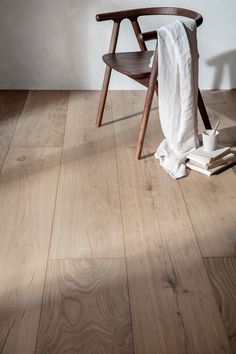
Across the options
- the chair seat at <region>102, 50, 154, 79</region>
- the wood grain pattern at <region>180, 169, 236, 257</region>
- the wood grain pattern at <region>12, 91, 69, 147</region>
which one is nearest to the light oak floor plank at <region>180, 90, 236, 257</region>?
the wood grain pattern at <region>180, 169, 236, 257</region>

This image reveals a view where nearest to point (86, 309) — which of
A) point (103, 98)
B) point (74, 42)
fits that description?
point (103, 98)

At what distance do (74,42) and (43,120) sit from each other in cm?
59

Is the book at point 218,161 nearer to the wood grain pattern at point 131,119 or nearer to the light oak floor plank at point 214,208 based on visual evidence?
the light oak floor plank at point 214,208

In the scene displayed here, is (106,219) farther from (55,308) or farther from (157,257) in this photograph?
(55,308)

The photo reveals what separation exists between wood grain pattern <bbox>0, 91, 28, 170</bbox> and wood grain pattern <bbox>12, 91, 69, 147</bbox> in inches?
1.3

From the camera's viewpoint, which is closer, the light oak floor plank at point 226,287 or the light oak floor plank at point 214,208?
the light oak floor plank at point 226,287

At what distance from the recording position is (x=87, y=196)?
2119 millimetres

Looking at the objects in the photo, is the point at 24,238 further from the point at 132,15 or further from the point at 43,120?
the point at 132,15

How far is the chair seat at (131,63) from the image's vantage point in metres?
2.30

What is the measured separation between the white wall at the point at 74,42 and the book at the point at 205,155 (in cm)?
100

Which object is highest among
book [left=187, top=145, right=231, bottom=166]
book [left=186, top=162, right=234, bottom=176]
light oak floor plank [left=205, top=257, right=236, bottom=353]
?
light oak floor plank [left=205, top=257, right=236, bottom=353]

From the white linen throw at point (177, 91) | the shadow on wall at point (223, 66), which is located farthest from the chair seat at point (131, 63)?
the shadow on wall at point (223, 66)

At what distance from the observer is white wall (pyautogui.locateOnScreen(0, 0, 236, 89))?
118 inches

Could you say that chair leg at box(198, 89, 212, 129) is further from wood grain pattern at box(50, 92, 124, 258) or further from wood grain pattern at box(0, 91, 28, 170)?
wood grain pattern at box(0, 91, 28, 170)
